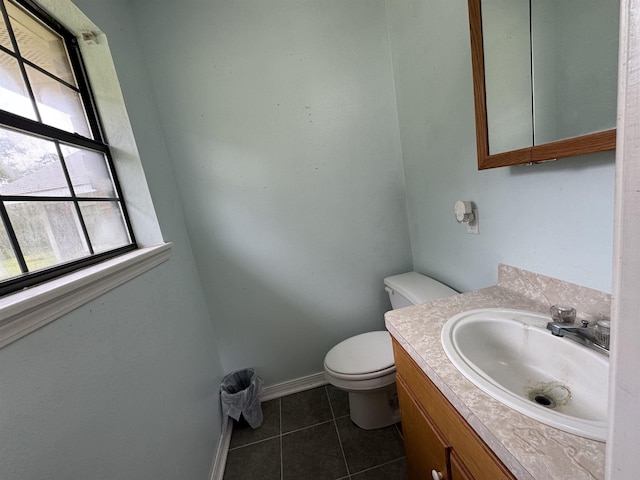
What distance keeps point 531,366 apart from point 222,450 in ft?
4.95

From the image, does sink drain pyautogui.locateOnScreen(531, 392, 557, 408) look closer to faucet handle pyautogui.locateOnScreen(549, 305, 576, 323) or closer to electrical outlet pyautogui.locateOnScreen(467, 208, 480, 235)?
faucet handle pyautogui.locateOnScreen(549, 305, 576, 323)

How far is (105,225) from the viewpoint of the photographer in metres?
1.03

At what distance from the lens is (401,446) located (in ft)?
4.24


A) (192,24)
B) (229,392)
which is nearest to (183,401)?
(229,392)

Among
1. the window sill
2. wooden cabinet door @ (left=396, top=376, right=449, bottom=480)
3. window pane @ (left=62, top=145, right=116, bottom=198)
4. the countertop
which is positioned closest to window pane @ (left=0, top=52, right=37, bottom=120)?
window pane @ (left=62, top=145, right=116, bottom=198)

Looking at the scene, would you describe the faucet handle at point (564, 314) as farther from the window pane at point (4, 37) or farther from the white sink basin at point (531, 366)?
the window pane at point (4, 37)

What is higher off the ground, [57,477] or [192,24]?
[192,24]

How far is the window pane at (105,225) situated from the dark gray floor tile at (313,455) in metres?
1.33

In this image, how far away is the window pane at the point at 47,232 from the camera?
673 mm

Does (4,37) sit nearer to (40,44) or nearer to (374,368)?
(40,44)

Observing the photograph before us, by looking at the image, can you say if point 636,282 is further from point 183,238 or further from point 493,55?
point 183,238

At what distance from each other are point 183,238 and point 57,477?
1065 mm

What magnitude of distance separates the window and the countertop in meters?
1.06

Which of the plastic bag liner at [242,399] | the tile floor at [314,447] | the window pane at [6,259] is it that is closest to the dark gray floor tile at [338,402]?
the tile floor at [314,447]
